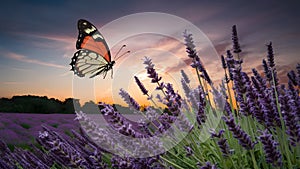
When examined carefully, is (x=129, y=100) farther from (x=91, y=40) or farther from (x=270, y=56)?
(x=91, y=40)

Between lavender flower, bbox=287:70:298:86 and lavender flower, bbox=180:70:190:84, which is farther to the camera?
lavender flower, bbox=180:70:190:84

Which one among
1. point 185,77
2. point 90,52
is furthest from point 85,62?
point 185,77


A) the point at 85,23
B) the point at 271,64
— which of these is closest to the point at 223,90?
the point at 271,64

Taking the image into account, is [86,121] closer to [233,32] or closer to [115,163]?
[115,163]

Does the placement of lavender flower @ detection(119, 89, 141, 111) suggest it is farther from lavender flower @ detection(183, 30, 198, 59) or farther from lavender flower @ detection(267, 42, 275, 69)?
lavender flower @ detection(267, 42, 275, 69)

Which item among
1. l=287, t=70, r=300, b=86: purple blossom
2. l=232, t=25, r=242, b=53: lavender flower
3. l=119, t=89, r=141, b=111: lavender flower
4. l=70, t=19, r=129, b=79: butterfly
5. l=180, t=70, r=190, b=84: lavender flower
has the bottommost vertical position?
l=119, t=89, r=141, b=111: lavender flower

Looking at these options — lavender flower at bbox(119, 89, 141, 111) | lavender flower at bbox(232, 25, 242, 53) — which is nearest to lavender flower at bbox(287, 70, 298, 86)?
lavender flower at bbox(232, 25, 242, 53)

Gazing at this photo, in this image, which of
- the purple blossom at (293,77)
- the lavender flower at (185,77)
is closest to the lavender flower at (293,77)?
the purple blossom at (293,77)
